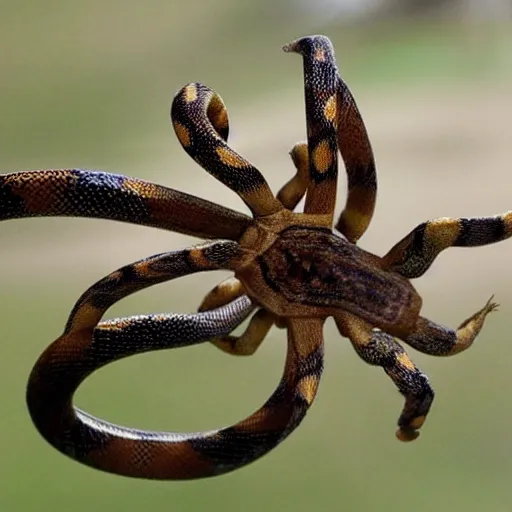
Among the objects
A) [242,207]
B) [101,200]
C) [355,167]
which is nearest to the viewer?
[101,200]

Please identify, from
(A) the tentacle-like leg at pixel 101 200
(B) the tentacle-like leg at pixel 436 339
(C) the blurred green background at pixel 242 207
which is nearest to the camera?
(A) the tentacle-like leg at pixel 101 200

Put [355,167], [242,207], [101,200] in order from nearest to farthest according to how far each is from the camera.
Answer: [101,200], [355,167], [242,207]

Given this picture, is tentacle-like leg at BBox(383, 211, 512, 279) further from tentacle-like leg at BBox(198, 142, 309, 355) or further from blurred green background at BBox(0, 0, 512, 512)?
blurred green background at BBox(0, 0, 512, 512)

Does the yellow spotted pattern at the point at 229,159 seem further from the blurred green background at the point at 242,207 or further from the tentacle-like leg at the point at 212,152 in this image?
the blurred green background at the point at 242,207

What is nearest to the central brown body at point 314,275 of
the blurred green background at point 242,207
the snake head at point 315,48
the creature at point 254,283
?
the creature at point 254,283

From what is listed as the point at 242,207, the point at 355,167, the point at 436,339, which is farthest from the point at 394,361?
the point at 242,207

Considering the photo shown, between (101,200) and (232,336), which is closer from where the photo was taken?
(101,200)

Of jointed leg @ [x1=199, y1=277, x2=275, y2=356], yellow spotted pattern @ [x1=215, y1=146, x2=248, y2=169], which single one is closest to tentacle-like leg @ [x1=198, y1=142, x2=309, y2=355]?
jointed leg @ [x1=199, y1=277, x2=275, y2=356]

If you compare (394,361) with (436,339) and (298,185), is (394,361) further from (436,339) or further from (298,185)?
(298,185)
